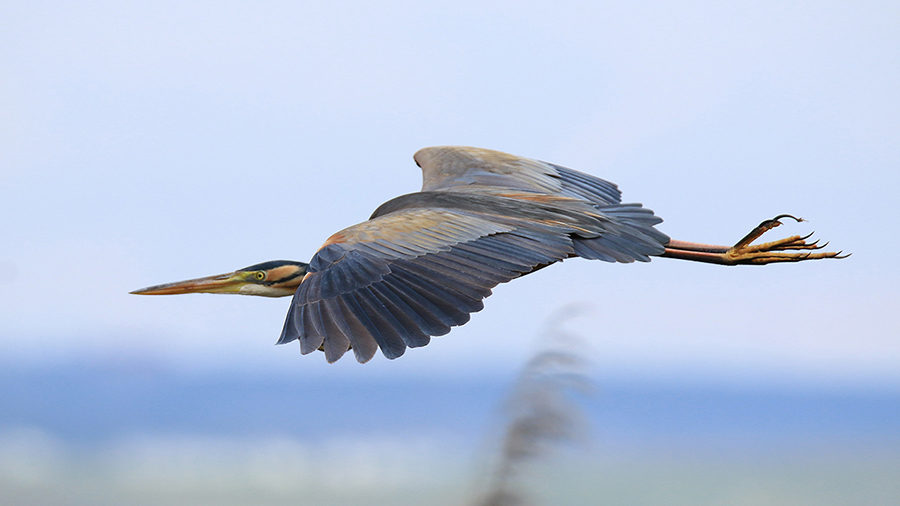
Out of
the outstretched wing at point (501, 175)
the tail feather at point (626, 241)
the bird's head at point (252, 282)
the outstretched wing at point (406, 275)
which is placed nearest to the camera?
the outstretched wing at point (406, 275)

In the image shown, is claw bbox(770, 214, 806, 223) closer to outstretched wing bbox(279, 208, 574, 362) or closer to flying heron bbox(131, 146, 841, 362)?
flying heron bbox(131, 146, 841, 362)

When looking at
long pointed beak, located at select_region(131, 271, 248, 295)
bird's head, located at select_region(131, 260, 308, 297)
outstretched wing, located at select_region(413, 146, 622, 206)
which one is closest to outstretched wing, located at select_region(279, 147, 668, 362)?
outstretched wing, located at select_region(413, 146, 622, 206)

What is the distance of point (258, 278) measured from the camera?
5.48 m

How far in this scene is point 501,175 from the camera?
6703 millimetres

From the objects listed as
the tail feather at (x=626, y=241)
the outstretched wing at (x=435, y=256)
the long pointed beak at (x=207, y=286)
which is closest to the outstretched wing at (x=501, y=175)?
the outstretched wing at (x=435, y=256)

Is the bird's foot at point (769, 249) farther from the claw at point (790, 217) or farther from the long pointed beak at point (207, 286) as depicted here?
the long pointed beak at point (207, 286)

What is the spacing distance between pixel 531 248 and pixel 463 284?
2.19ft

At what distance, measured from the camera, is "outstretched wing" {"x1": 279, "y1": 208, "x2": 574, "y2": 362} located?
389 cm

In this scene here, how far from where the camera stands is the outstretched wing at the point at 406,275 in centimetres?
389

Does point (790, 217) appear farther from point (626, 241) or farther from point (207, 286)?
point (207, 286)

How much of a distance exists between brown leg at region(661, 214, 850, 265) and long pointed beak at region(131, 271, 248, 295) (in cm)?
277

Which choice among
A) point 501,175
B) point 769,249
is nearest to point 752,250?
point 769,249

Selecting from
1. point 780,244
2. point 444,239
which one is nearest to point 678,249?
point 780,244

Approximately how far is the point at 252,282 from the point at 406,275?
1.59 meters
